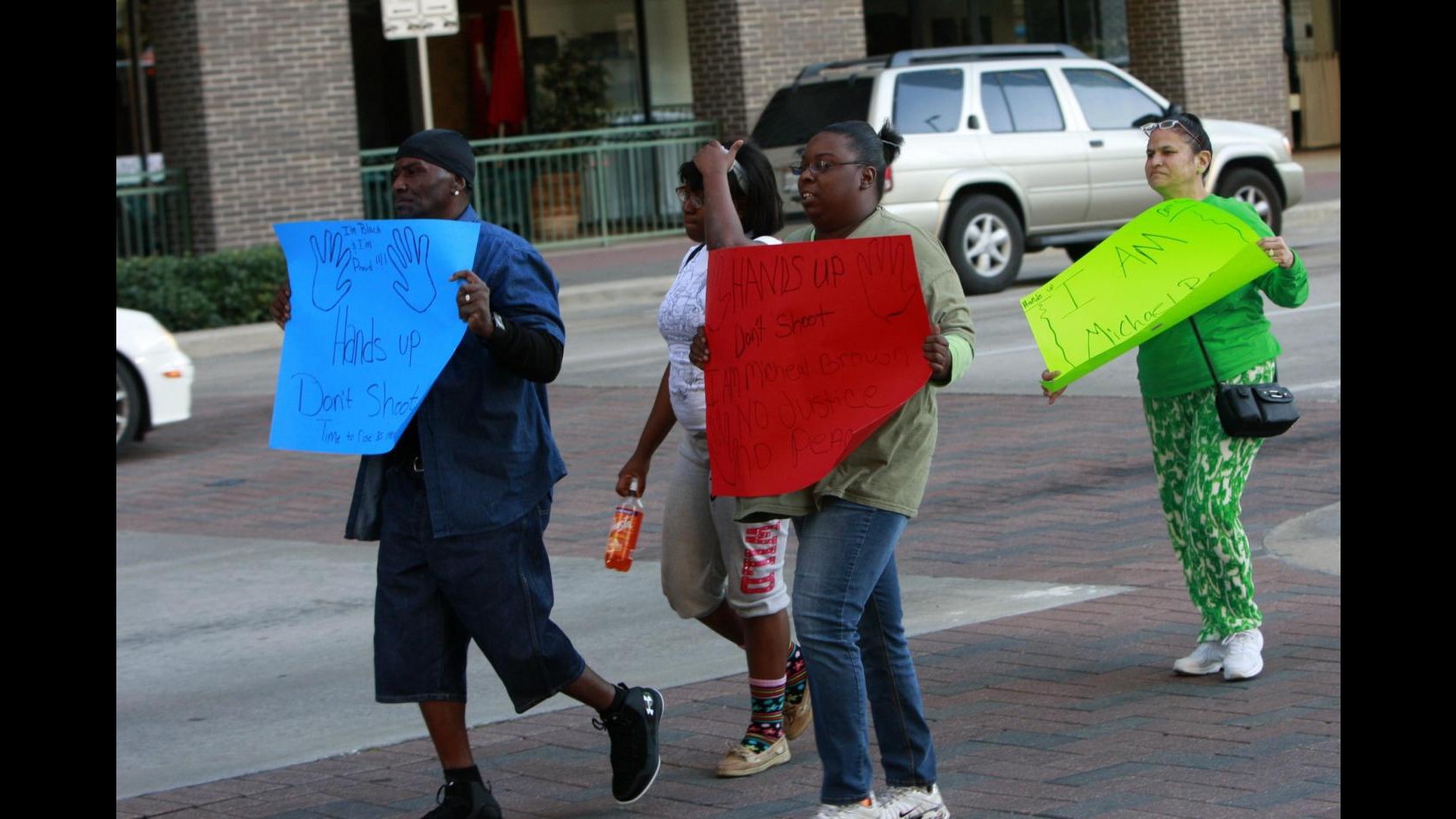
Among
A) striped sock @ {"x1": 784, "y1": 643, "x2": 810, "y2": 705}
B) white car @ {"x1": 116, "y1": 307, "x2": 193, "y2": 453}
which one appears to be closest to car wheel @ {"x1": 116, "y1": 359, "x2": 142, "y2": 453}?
white car @ {"x1": 116, "y1": 307, "x2": 193, "y2": 453}

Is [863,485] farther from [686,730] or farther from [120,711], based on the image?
[120,711]

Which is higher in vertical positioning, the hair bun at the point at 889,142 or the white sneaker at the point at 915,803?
the hair bun at the point at 889,142

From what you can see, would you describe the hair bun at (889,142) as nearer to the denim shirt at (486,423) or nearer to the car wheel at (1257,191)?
the denim shirt at (486,423)

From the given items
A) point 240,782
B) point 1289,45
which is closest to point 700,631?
point 240,782

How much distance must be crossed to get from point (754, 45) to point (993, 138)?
762 cm

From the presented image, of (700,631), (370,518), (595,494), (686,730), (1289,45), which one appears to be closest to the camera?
(370,518)

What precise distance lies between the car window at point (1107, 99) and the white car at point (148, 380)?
9.18 meters

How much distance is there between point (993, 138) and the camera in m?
17.4

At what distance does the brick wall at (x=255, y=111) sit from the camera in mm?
20672

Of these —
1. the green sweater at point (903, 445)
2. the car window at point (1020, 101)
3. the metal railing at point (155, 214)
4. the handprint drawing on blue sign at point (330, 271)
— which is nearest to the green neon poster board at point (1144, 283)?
the green sweater at point (903, 445)

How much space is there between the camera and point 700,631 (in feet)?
23.3

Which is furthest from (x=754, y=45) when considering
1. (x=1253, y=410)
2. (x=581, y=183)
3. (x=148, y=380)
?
(x=1253, y=410)
